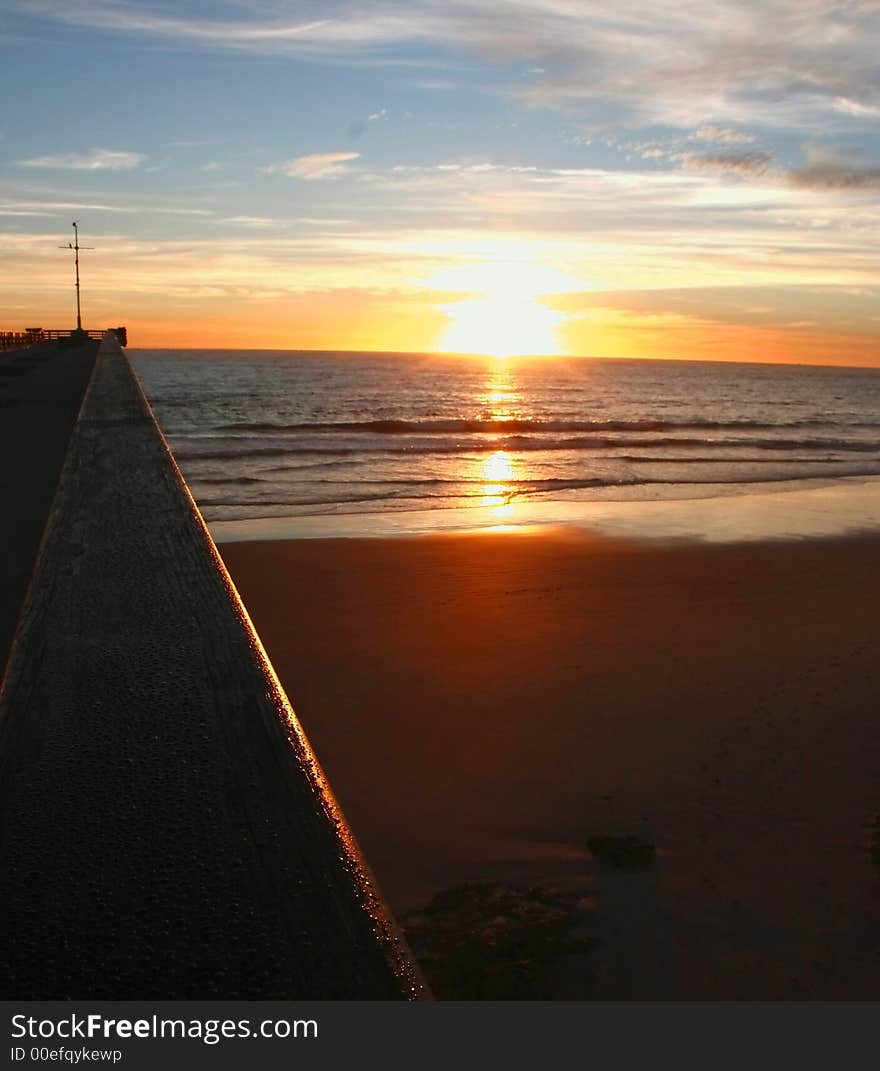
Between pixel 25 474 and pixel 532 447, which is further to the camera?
pixel 532 447

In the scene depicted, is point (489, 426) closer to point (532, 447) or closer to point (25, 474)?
point (532, 447)

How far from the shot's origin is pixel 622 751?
283 inches

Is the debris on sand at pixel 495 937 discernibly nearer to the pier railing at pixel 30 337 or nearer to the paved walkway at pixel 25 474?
the paved walkway at pixel 25 474

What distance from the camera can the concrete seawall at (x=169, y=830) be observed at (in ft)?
2.49

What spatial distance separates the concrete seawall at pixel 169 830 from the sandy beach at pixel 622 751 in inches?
146

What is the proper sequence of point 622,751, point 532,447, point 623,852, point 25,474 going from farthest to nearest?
point 532,447 → point 622,751 → point 623,852 → point 25,474

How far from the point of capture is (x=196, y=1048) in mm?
732

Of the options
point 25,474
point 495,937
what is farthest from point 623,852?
point 25,474

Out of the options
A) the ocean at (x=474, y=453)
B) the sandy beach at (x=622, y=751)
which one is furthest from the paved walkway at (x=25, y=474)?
the ocean at (x=474, y=453)

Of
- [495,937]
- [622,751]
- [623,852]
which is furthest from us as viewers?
[622,751]

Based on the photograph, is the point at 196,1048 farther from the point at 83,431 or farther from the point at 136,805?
the point at 83,431

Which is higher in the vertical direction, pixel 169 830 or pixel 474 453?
pixel 169 830

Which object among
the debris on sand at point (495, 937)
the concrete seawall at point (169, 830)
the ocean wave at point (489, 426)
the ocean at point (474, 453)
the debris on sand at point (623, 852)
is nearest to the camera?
the concrete seawall at point (169, 830)

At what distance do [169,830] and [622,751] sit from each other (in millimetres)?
6593
